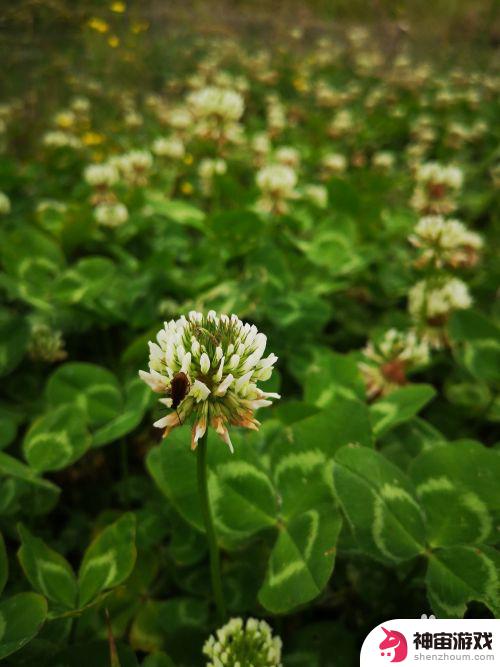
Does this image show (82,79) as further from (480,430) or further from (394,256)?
(480,430)

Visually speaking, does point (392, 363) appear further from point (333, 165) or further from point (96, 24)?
point (96, 24)

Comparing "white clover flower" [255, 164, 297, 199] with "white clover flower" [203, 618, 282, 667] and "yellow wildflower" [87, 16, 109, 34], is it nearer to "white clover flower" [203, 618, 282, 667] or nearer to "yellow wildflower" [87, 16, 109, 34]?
"white clover flower" [203, 618, 282, 667]

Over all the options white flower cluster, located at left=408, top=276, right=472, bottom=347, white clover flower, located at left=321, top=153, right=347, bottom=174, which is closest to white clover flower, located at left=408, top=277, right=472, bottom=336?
white flower cluster, located at left=408, top=276, right=472, bottom=347

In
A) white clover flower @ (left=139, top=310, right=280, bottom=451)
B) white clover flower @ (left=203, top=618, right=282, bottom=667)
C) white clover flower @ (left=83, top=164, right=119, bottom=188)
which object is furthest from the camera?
white clover flower @ (left=83, top=164, right=119, bottom=188)

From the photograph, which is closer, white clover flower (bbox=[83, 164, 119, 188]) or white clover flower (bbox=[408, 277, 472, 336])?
white clover flower (bbox=[408, 277, 472, 336])

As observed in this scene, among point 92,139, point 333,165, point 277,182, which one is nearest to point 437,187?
point 277,182

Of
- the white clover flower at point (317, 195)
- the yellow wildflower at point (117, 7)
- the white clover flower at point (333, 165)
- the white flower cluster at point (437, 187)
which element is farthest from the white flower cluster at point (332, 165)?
the yellow wildflower at point (117, 7)

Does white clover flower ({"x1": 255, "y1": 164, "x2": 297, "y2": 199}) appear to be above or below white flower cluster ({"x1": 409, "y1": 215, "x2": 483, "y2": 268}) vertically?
below

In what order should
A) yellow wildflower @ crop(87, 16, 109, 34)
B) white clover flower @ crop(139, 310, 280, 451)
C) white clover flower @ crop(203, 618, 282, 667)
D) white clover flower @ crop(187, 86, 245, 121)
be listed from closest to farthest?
1. white clover flower @ crop(139, 310, 280, 451)
2. white clover flower @ crop(203, 618, 282, 667)
3. white clover flower @ crop(187, 86, 245, 121)
4. yellow wildflower @ crop(87, 16, 109, 34)
